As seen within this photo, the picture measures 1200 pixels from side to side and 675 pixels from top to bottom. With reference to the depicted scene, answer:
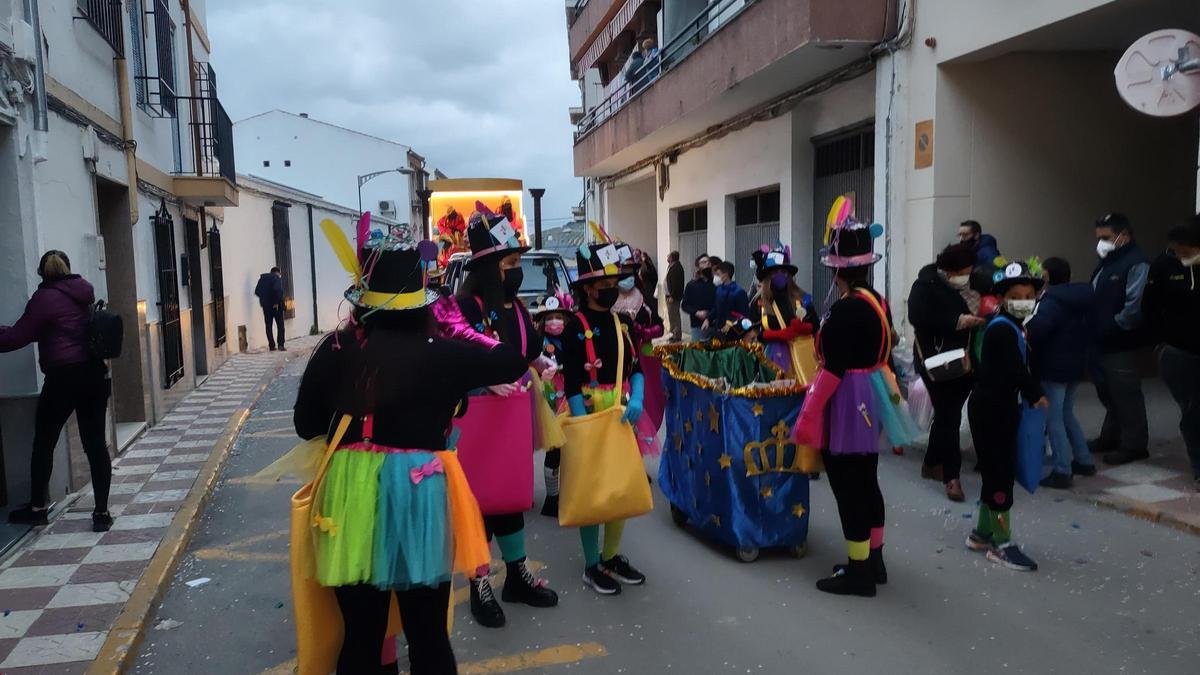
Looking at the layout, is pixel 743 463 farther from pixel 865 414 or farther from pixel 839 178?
pixel 839 178

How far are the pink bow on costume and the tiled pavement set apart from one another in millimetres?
2294

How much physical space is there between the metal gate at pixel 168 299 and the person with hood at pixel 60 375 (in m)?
5.35

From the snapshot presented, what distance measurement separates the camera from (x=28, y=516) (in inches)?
221

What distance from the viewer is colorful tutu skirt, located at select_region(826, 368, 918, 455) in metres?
4.27

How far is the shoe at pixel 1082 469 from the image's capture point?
20.8 ft

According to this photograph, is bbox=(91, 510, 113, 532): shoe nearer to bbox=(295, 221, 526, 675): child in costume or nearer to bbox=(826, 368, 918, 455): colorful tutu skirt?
bbox=(295, 221, 526, 675): child in costume

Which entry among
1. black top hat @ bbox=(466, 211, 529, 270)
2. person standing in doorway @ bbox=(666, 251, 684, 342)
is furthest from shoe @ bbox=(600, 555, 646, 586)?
person standing in doorway @ bbox=(666, 251, 684, 342)

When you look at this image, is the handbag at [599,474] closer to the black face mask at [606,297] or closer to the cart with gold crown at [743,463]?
the black face mask at [606,297]

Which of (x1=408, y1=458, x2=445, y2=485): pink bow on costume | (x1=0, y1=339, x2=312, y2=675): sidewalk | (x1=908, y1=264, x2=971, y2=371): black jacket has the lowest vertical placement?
(x1=0, y1=339, x2=312, y2=675): sidewalk

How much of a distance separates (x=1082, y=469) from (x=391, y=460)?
5725 millimetres

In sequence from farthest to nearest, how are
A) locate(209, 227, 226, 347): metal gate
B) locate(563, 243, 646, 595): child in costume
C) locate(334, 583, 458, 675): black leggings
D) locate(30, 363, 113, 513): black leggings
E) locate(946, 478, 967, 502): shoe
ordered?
locate(209, 227, 226, 347): metal gate
locate(946, 478, 967, 502): shoe
locate(30, 363, 113, 513): black leggings
locate(563, 243, 646, 595): child in costume
locate(334, 583, 458, 675): black leggings

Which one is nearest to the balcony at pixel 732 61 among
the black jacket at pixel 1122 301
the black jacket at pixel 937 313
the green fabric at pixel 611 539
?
the black jacket at pixel 1122 301

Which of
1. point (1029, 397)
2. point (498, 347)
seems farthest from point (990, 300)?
point (498, 347)

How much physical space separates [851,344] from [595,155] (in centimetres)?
1669
